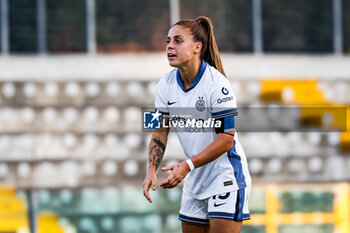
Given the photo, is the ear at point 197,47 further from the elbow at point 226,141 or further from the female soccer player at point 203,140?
the elbow at point 226,141

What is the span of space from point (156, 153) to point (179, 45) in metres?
0.60

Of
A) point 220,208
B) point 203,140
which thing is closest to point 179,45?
point 203,140

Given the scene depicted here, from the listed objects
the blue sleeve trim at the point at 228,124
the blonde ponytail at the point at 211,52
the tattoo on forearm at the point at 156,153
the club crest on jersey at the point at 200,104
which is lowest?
the tattoo on forearm at the point at 156,153

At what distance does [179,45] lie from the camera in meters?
3.04

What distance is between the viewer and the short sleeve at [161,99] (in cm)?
327

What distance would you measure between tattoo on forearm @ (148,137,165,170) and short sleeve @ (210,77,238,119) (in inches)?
15.2

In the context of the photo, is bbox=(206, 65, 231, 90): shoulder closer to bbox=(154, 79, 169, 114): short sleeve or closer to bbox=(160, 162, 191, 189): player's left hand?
bbox=(154, 79, 169, 114): short sleeve

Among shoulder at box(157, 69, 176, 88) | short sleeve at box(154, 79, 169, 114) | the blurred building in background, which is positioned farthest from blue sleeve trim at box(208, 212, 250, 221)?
the blurred building in background

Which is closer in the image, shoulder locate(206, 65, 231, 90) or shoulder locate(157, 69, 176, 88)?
shoulder locate(206, 65, 231, 90)

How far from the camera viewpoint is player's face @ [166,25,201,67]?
9.95 ft

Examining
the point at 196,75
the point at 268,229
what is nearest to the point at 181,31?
the point at 196,75

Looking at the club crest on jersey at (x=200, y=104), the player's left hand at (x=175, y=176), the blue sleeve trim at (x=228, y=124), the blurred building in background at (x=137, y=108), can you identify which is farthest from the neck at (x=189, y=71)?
the blurred building in background at (x=137, y=108)

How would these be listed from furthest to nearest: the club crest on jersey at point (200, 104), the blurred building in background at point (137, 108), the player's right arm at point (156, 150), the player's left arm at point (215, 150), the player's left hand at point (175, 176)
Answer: the blurred building in background at point (137, 108) < the player's right arm at point (156, 150) < the club crest on jersey at point (200, 104) < the player's left arm at point (215, 150) < the player's left hand at point (175, 176)

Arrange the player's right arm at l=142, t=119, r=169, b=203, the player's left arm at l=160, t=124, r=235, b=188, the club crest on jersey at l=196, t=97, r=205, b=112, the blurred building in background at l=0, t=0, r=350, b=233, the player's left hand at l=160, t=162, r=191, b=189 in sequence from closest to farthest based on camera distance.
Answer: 1. the player's left hand at l=160, t=162, r=191, b=189
2. the player's left arm at l=160, t=124, r=235, b=188
3. the club crest on jersey at l=196, t=97, r=205, b=112
4. the player's right arm at l=142, t=119, r=169, b=203
5. the blurred building in background at l=0, t=0, r=350, b=233
